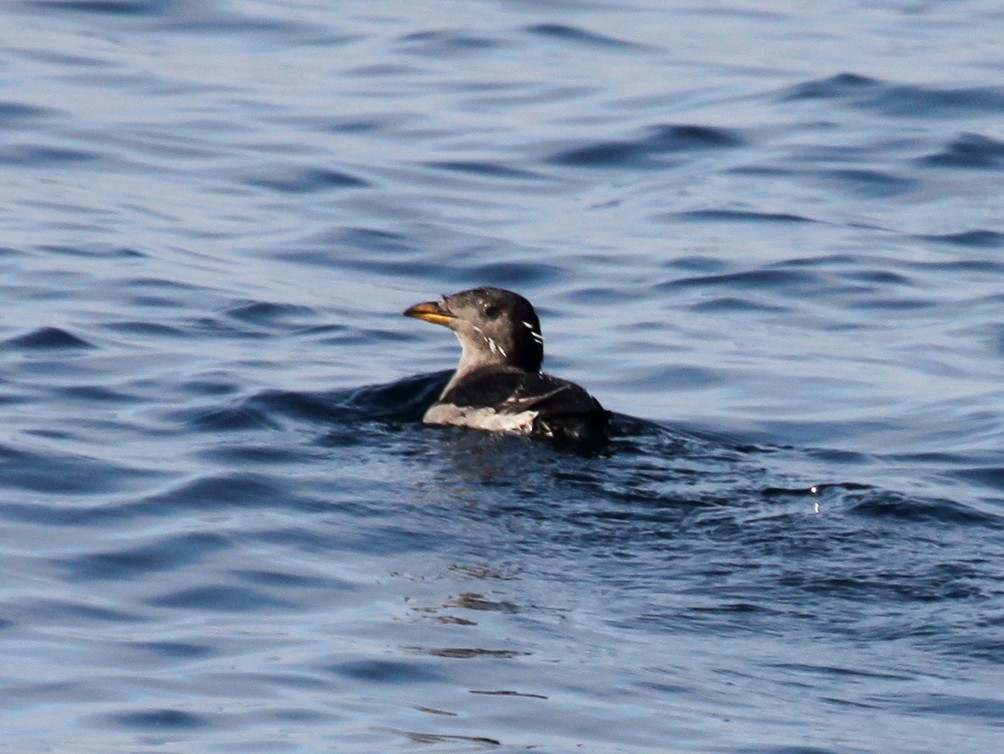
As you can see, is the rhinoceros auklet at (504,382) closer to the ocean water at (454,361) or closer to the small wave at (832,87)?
the ocean water at (454,361)

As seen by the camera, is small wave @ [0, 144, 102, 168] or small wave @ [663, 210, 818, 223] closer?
small wave @ [663, 210, 818, 223]

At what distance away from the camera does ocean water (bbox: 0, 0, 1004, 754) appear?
256 inches

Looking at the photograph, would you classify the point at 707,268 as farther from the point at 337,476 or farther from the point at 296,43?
the point at 296,43

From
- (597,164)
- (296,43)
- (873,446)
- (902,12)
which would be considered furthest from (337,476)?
(902,12)

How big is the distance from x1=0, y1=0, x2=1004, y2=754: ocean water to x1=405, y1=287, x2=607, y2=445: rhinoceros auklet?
0.18 m

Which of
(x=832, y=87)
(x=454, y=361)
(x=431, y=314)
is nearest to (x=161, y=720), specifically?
(x=431, y=314)

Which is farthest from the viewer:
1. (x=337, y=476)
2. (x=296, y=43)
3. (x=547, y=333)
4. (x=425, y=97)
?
(x=296, y=43)

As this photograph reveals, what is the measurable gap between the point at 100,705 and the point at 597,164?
10.8m

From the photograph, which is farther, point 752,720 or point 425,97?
point 425,97

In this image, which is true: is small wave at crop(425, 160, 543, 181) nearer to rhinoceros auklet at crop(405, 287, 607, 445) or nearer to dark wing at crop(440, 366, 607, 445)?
rhinoceros auklet at crop(405, 287, 607, 445)

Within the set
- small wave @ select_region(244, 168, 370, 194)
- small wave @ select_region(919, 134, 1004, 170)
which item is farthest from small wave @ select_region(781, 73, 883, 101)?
small wave @ select_region(244, 168, 370, 194)

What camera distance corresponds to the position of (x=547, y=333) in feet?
41.0

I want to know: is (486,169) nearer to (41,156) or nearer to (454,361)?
(41,156)

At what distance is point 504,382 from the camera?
33.1ft
